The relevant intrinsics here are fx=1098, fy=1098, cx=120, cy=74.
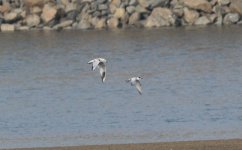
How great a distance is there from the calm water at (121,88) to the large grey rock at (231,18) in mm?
1241

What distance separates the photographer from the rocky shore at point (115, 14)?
1642 inches

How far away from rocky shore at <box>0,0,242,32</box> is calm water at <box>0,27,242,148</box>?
114cm

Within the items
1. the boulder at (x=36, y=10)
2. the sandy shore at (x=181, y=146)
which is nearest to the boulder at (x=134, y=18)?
the boulder at (x=36, y=10)

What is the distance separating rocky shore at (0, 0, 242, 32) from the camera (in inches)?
1642

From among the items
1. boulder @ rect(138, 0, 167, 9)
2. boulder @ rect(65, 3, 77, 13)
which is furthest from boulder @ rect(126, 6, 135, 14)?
boulder @ rect(65, 3, 77, 13)

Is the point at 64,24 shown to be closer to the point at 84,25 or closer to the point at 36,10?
the point at 84,25

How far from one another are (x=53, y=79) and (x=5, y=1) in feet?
56.2

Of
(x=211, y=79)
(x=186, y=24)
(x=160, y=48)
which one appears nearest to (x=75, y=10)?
(x=186, y=24)

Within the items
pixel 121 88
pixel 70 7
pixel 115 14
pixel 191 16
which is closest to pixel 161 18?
pixel 191 16

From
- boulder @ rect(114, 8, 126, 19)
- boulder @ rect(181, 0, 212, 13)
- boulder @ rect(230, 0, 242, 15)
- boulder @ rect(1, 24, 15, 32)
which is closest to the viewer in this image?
boulder @ rect(181, 0, 212, 13)

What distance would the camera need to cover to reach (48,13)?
42.6 metres

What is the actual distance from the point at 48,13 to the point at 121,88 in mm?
17473

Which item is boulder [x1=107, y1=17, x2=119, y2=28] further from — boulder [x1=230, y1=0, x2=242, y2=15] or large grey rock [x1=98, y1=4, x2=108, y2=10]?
boulder [x1=230, y1=0, x2=242, y2=15]

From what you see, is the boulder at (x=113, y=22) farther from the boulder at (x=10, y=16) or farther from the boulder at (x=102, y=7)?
the boulder at (x=10, y=16)
